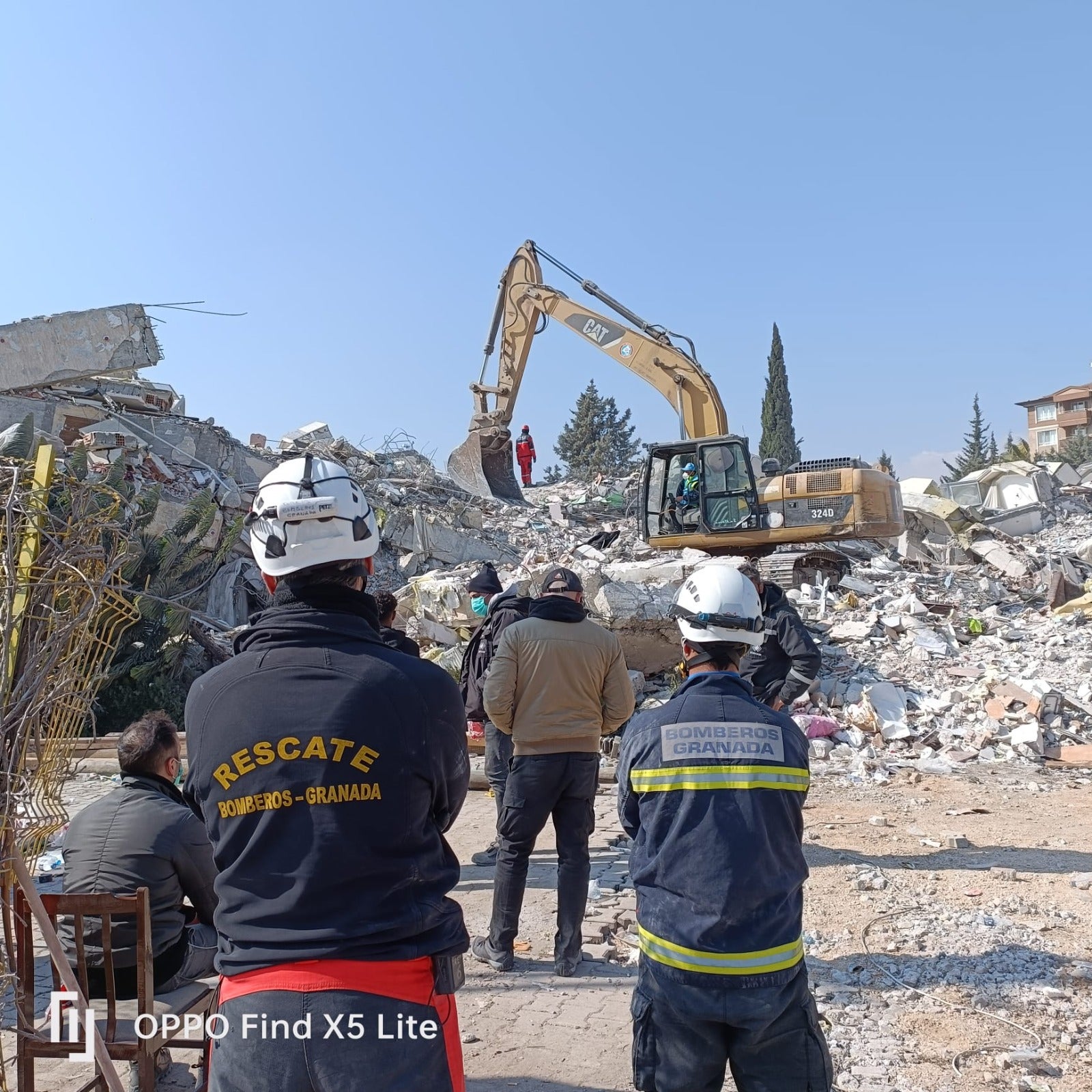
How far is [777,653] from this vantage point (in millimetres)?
5191

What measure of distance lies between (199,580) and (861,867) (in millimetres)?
9271

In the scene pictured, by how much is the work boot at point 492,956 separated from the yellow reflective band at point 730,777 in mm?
2461

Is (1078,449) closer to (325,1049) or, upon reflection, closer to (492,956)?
(492,956)

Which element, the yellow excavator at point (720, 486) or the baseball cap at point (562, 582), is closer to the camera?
the baseball cap at point (562, 582)

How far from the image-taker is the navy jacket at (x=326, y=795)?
5.58ft

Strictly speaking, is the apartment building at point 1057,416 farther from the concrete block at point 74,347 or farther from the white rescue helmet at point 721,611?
the white rescue helmet at point 721,611

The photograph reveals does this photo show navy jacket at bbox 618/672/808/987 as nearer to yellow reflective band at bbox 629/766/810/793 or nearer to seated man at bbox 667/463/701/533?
yellow reflective band at bbox 629/766/810/793

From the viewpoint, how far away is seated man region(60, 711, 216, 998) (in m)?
3.03

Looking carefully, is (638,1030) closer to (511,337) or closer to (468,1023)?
(468,1023)

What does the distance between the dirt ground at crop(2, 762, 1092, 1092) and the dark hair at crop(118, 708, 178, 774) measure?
3.62 ft

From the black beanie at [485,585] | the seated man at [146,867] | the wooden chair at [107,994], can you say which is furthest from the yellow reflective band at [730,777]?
the black beanie at [485,585]

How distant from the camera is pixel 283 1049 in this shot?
1.66 m

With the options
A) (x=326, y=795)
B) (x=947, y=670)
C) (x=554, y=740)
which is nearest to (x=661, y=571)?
(x=947, y=670)

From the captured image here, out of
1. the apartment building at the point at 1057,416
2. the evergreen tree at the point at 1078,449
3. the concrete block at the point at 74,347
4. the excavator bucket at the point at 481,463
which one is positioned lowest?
the excavator bucket at the point at 481,463
